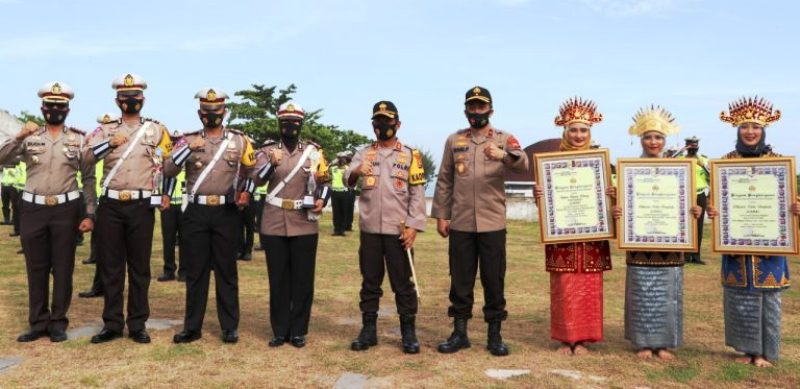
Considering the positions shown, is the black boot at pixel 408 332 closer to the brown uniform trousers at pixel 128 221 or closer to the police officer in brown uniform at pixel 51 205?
the brown uniform trousers at pixel 128 221

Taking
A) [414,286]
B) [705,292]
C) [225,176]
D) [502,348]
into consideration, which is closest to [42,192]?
[225,176]

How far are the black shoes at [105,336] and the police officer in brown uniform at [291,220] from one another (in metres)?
1.45

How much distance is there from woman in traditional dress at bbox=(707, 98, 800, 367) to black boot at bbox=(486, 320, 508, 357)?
1916 millimetres

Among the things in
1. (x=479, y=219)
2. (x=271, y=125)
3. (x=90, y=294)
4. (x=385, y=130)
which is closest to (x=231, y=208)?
(x=385, y=130)

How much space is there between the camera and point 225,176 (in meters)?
5.97

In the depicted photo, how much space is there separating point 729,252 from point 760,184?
24.0 inches

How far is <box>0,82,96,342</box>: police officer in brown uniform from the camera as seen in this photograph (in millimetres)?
5934

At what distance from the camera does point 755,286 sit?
5.50 meters

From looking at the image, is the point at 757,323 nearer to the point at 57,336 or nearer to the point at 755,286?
the point at 755,286

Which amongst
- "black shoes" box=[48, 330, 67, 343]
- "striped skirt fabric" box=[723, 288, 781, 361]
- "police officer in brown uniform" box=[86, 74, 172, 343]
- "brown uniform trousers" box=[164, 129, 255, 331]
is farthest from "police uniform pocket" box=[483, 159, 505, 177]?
"black shoes" box=[48, 330, 67, 343]

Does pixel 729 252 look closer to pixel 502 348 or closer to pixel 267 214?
pixel 502 348

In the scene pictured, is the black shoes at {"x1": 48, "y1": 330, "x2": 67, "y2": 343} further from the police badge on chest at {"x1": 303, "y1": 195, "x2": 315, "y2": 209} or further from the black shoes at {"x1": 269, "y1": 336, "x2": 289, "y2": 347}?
the police badge on chest at {"x1": 303, "y1": 195, "x2": 315, "y2": 209}

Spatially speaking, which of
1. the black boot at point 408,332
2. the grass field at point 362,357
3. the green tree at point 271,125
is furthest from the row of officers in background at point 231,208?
the green tree at point 271,125

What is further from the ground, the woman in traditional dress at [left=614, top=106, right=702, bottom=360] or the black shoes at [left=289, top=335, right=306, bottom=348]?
the woman in traditional dress at [left=614, top=106, right=702, bottom=360]
